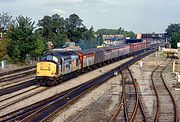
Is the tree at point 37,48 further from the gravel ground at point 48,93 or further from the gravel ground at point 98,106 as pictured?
the gravel ground at point 98,106

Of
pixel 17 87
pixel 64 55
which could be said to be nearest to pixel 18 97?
pixel 17 87

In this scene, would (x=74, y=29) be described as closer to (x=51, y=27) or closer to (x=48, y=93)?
(x=51, y=27)

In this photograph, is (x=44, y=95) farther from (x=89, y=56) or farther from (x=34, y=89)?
(x=89, y=56)

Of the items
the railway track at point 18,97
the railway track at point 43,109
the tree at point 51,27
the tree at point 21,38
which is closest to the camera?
the railway track at point 43,109

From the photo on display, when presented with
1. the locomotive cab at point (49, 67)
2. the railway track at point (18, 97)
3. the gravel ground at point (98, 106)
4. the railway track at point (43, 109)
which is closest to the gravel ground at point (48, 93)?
the railway track at point (18, 97)

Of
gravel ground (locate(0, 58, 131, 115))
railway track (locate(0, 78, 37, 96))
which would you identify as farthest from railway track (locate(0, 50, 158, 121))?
railway track (locate(0, 78, 37, 96))

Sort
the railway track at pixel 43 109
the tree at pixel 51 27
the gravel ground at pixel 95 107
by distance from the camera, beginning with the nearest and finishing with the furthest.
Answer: the railway track at pixel 43 109 → the gravel ground at pixel 95 107 → the tree at pixel 51 27

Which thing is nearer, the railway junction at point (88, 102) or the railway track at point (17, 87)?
the railway junction at point (88, 102)

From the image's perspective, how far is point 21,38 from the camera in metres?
57.1

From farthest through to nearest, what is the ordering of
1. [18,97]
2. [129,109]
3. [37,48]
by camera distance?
[37,48] → [18,97] → [129,109]

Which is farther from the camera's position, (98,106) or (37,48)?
(37,48)

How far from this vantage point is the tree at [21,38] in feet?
188

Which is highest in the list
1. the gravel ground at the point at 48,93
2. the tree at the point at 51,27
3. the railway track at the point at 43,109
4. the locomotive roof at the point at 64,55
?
the tree at the point at 51,27

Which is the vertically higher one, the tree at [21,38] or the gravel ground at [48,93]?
the tree at [21,38]
